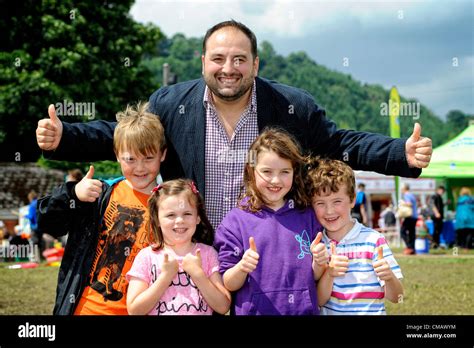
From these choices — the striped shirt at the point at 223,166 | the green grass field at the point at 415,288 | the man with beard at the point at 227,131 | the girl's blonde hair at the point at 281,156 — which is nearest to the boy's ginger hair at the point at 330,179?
the girl's blonde hair at the point at 281,156

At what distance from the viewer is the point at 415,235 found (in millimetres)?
15883

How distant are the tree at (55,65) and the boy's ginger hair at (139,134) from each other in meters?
14.9

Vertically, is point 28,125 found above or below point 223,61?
above

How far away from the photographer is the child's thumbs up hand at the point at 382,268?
321 centimetres

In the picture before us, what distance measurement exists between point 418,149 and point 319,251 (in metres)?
0.96

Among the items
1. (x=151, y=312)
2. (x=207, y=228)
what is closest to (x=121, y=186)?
(x=207, y=228)

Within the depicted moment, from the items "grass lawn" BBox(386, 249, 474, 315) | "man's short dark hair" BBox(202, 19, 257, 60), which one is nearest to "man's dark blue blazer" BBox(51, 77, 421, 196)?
"man's short dark hair" BBox(202, 19, 257, 60)

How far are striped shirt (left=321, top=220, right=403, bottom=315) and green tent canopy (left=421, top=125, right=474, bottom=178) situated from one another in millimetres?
12831

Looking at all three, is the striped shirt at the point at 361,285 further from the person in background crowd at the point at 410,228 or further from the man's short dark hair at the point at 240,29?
the person in background crowd at the point at 410,228

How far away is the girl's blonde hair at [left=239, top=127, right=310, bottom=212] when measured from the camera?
11.1 feet

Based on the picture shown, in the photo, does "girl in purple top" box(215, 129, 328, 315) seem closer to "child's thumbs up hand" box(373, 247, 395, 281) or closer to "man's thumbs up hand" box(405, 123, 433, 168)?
"child's thumbs up hand" box(373, 247, 395, 281)

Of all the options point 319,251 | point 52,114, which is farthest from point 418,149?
point 52,114

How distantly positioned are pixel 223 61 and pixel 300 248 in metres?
1.25
